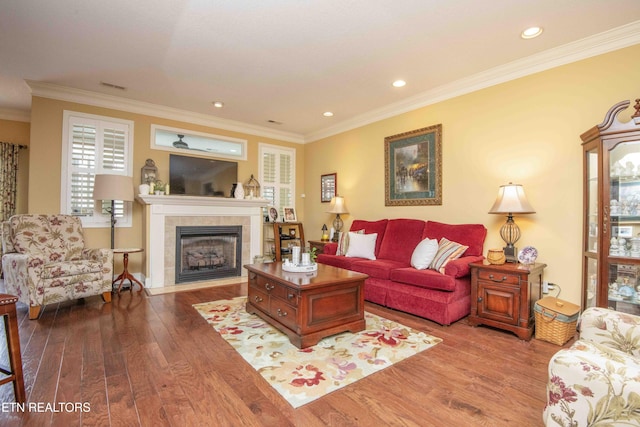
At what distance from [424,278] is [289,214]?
11.6ft

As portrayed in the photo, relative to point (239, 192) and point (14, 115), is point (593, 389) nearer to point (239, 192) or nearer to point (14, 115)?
point (239, 192)

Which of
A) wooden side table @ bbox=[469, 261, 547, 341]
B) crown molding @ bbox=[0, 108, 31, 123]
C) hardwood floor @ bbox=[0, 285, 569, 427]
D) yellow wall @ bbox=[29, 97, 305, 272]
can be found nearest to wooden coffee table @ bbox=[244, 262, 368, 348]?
hardwood floor @ bbox=[0, 285, 569, 427]

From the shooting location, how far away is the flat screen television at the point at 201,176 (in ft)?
16.1

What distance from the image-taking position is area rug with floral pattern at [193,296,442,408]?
76.5 inches

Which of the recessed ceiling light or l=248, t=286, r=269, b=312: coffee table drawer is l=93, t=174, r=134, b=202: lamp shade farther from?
the recessed ceiling light

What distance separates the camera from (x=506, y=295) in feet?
9.10

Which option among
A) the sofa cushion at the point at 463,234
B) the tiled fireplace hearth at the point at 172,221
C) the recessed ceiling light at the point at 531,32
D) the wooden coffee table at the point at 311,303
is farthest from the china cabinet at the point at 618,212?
the tiled fireplace hearth at the point at 172,221

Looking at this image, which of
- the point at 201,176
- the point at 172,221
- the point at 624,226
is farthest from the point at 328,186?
the point at 624,226

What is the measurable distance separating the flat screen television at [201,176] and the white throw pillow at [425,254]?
3421 mm

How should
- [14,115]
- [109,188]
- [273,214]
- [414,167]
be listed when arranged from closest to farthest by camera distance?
1. [109,188]
2. [414,167]
3. [14,115]
4. [273,214]

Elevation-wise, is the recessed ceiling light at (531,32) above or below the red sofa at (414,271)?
above

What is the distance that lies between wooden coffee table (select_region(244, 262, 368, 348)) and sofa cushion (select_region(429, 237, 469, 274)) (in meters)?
0.99

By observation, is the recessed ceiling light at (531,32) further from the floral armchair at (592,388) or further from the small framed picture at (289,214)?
the small framed picture at (289,214)

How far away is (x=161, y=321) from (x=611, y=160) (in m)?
4.24
